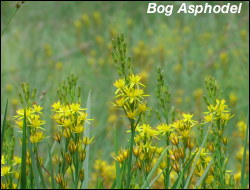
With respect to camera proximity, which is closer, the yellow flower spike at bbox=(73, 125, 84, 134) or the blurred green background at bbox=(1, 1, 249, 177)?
the yellow flower spike at bbox=(73, 125, 84, 134)

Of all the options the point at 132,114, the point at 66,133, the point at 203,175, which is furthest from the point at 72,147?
the point at 203,175

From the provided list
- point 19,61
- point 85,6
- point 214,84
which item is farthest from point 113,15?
point 214,84

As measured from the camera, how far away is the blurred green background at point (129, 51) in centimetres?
374

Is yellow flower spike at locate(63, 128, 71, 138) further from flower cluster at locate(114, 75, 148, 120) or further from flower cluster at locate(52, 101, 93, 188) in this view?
flower cluster at locate(114, 75, 148, 120)

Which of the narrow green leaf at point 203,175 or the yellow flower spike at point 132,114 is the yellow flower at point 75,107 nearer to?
the yellow flower spike at point 132,114

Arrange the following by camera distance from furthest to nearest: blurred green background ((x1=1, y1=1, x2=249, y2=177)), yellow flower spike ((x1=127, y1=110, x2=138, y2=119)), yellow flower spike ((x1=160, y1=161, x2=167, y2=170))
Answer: blurred green background ((x1=1, y1=1, x2=249, y2=177))
yellow flower spike ((x1=160, y1=161, x2=167, y2=170))
yellow flower spike ((x1=127, y1=110, x2=138, y2=119))

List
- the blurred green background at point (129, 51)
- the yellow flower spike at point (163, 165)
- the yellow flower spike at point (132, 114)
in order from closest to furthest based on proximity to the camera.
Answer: the yellow flower spike at point (132, 114) → the yellow flower spike at point (163, 165) → the blurred green background at point (129, 51)

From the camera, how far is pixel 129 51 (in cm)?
454

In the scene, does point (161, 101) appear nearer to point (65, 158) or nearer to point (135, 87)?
point (135, 87)

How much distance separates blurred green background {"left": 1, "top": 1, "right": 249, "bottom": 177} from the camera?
374 centimetres

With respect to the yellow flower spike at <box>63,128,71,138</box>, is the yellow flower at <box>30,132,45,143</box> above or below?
below

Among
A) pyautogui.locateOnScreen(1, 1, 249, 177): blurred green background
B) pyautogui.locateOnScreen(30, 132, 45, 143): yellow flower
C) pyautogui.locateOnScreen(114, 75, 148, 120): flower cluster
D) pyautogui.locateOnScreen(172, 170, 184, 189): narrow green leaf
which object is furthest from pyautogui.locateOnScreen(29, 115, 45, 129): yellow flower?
pyautogui.locateOnScreen(1, 1, 249, 177): blurred green background

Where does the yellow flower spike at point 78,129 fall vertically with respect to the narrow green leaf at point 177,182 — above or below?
above

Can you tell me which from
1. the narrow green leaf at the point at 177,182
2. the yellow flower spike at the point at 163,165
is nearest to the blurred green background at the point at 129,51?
the yellow flower spike at the point at 163,165
